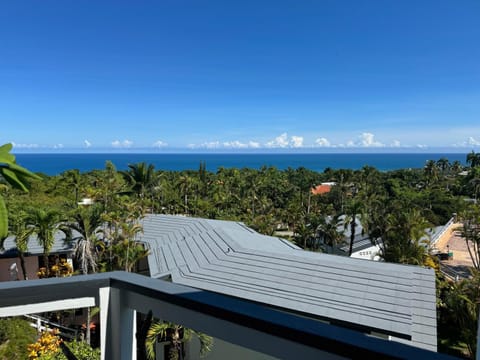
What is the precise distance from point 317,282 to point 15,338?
22.4 ft

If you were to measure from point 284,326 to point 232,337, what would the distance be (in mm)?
236

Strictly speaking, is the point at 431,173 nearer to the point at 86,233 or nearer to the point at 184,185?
the point at 184,185

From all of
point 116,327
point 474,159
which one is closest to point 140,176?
point 116,327

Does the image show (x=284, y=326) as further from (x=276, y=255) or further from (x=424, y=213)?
(x=424, y=213)

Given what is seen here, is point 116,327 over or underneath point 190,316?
underneath

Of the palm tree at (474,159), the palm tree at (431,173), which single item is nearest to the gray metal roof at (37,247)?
the palm tree at (431,173)

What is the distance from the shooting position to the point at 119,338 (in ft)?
4.69

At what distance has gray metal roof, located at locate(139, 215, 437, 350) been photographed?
6.31m

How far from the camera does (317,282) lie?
7840mm

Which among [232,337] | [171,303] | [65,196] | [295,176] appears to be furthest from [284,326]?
[295,176]

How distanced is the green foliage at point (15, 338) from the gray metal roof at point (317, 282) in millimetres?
3110

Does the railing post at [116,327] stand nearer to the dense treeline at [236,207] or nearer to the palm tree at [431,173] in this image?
the dense treeline at [236,207]

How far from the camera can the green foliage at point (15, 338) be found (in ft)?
21.4

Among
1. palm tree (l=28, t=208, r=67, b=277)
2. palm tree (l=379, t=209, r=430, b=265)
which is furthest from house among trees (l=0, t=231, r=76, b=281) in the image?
palm tree (l=379, t=209, r=430, b=265)
